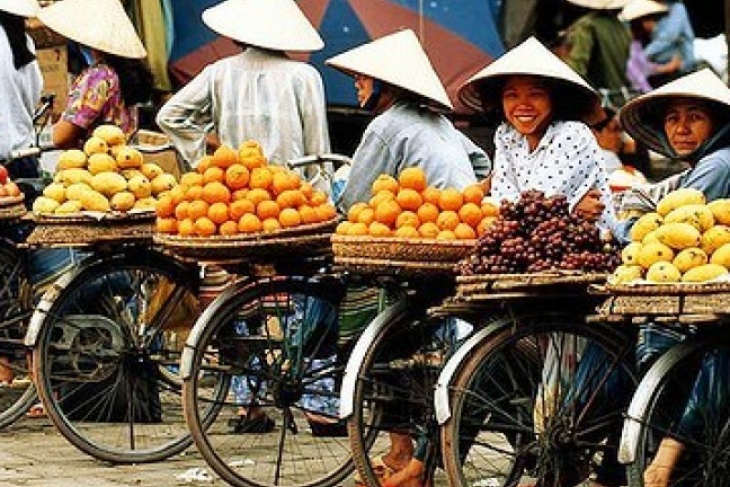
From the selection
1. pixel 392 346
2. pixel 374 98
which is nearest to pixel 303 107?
pixel 374 98

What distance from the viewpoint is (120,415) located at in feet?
33.9

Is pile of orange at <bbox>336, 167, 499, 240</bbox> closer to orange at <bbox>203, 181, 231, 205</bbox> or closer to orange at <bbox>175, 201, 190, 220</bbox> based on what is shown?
orange at <bbox>203, 181, 231, 205</bbox>

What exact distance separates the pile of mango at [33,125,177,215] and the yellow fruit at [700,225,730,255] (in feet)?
10.3

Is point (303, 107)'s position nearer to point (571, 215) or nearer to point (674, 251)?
point (571, 215)

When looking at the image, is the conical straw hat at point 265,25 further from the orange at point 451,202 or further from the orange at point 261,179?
the orange at point 451,202

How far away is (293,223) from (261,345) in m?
0.64

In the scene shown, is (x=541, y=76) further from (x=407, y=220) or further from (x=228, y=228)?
(x=228, y=228)

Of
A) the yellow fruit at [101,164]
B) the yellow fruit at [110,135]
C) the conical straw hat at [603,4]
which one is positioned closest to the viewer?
the yellow fruit at [101,164]

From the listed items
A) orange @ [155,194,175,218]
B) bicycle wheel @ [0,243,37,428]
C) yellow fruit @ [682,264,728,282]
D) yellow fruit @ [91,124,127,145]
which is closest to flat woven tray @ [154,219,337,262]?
orange @ [155,194,175,218]

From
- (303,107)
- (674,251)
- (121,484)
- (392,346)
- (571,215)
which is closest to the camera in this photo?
(674,251)

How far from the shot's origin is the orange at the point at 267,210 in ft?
28.6

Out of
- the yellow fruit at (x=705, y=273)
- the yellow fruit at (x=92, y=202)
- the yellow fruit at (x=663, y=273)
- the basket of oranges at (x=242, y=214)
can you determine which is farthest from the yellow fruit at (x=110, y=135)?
the yellow fruit at (x=705, y=273)

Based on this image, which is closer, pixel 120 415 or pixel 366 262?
pixel 366 262

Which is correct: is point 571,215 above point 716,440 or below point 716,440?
above
